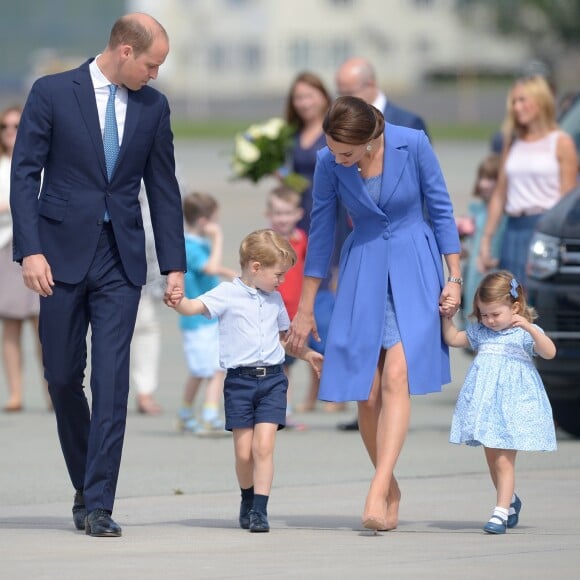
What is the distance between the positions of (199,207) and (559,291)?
2422 millimetres

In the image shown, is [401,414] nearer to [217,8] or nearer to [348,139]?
[348,139]

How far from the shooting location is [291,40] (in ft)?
314

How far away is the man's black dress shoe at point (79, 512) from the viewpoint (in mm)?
7477

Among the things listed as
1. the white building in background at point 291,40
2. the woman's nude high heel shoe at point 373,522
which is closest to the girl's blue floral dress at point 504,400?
the woman's nude high heel shoe at point 373,522

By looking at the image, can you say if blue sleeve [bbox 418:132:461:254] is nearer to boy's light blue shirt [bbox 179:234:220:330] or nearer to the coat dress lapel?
the coat dress lapel

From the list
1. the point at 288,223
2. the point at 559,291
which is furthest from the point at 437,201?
the point at 288,223

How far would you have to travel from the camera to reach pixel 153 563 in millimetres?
6594

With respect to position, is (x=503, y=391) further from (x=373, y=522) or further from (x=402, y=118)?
(x=402, y=118)

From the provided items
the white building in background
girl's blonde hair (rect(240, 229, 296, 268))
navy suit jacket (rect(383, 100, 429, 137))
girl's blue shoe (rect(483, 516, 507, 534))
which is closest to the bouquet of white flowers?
navy suit jacket (rect(383, 100, 429, 137))

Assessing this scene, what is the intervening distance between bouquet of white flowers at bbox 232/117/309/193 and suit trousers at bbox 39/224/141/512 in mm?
4212

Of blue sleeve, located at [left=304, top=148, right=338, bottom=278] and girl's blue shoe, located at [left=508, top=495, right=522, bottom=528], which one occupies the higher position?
blue sleeve, located at [left=304, top=148, right=338, bottom=278]

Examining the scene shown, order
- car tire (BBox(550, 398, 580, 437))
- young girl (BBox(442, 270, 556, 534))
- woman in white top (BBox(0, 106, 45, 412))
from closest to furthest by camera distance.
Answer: young girl (BBox(442, 270, 556, 534))
car tire (BBox(550, 398, 580, 437))
woman in white top (BBox(0, 106, 45, 412))

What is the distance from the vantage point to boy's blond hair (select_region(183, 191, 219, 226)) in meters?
11.2

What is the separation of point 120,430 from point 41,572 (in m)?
1.05
